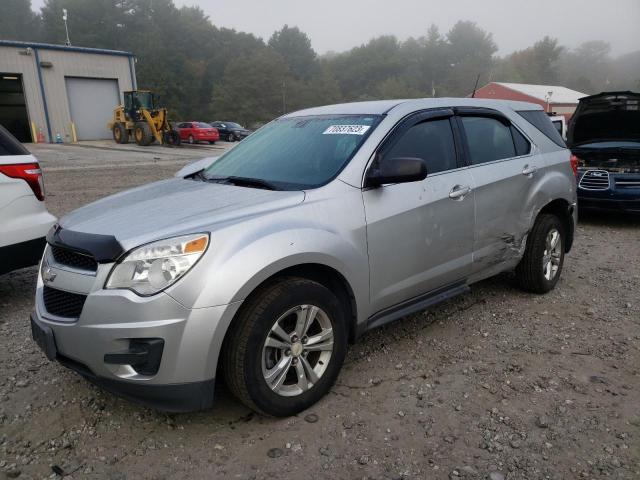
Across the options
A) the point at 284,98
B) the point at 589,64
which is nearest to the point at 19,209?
the point at 284,98

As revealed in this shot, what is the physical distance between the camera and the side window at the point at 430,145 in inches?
125

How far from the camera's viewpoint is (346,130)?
319cm

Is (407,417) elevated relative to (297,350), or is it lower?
lower

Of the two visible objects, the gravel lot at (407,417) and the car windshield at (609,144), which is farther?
the car windshield at (609,144)

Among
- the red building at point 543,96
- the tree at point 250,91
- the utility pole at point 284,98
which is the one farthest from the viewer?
the utility pole at point 284,98

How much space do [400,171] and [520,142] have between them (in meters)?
1.80

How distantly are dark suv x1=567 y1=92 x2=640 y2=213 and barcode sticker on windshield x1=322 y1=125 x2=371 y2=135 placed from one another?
5.11 metres

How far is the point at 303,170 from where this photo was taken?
3.05 meters

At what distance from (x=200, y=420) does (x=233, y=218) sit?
1099 mm

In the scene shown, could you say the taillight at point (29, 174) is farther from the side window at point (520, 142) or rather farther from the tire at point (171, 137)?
the tire at point (171, 137)

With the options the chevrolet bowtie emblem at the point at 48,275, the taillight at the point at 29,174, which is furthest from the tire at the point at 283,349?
the taillight at the point at 29,174

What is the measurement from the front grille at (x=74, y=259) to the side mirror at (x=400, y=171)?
5.01ft

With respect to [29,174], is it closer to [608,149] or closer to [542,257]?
[542,257]

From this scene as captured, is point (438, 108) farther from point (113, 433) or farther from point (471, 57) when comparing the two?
point (471, 57)
